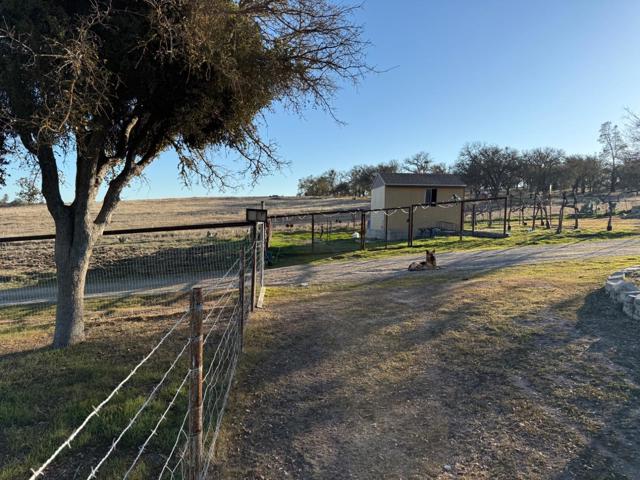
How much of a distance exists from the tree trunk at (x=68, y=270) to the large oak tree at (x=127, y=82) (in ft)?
0.04

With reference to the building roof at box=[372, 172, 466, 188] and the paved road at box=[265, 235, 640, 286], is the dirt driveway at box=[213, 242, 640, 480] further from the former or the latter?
the building roof at box=[372, 172, 466, 188]

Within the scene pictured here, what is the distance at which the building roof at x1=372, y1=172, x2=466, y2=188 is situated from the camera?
26.5 m

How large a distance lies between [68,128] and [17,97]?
0.48 meters

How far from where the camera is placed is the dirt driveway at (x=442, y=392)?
118 inches

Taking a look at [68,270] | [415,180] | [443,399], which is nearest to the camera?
[443,399]

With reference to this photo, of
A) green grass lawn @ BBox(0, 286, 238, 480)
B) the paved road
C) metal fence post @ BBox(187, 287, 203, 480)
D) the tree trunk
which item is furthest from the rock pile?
the tree trunk

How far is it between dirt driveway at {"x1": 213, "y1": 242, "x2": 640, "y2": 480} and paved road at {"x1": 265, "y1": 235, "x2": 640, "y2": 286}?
Result: 4652mm

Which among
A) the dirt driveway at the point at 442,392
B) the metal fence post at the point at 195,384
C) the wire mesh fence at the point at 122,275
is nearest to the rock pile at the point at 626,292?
the dirt driveway at the point at 442,392

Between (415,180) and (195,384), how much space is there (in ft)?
85.9

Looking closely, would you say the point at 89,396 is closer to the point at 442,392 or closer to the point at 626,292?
the point at 442,392

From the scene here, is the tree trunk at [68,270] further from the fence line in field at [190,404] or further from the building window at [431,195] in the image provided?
the building window at [431,195]

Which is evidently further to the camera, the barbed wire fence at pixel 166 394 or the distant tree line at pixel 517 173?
the distant tree line at pixel 517 173

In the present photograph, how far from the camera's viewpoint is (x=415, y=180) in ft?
89.0

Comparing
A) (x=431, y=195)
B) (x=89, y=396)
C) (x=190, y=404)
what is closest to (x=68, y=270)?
(x=89, y=396)
